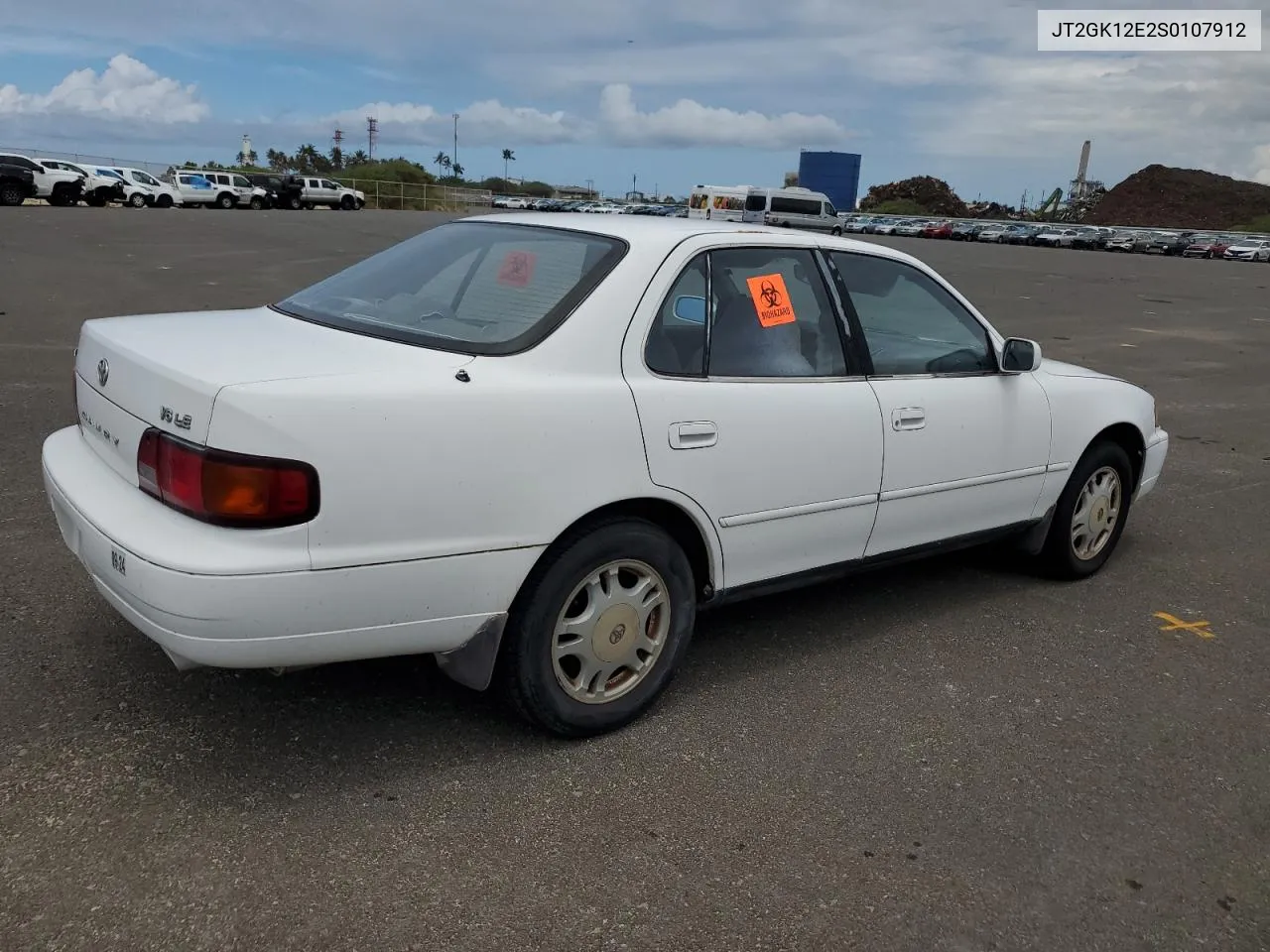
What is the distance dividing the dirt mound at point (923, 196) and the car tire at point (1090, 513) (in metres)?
113

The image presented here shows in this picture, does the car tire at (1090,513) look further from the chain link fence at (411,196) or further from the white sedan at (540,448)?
the chain link fence at (411,196)

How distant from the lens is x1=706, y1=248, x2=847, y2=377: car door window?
3543 millimetres

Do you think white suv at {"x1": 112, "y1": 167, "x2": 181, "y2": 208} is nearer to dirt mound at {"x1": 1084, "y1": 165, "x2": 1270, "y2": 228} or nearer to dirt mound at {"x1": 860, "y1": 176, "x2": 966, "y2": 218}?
dirt mound at {"x1": 860, "y1": 176, "x2": 966, "y2": 218}

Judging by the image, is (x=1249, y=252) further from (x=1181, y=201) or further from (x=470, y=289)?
(x=1181, y=201)

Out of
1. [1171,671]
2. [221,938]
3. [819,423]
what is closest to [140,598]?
[221,938]

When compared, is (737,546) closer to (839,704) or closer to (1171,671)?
(839,704)

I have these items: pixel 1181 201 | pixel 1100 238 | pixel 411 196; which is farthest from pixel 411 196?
pixel 1181 201

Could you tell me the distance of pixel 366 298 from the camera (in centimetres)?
361

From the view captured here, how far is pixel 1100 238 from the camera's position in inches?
2373

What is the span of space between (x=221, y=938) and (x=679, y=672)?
6.00ft

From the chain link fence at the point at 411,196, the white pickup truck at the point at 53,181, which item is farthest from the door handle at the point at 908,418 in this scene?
the chain link fence at the point at 411,196

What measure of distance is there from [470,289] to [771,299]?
1024 millimetres

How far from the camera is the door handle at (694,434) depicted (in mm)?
3236

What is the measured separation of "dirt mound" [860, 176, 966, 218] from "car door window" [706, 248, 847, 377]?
113886 millimetres
